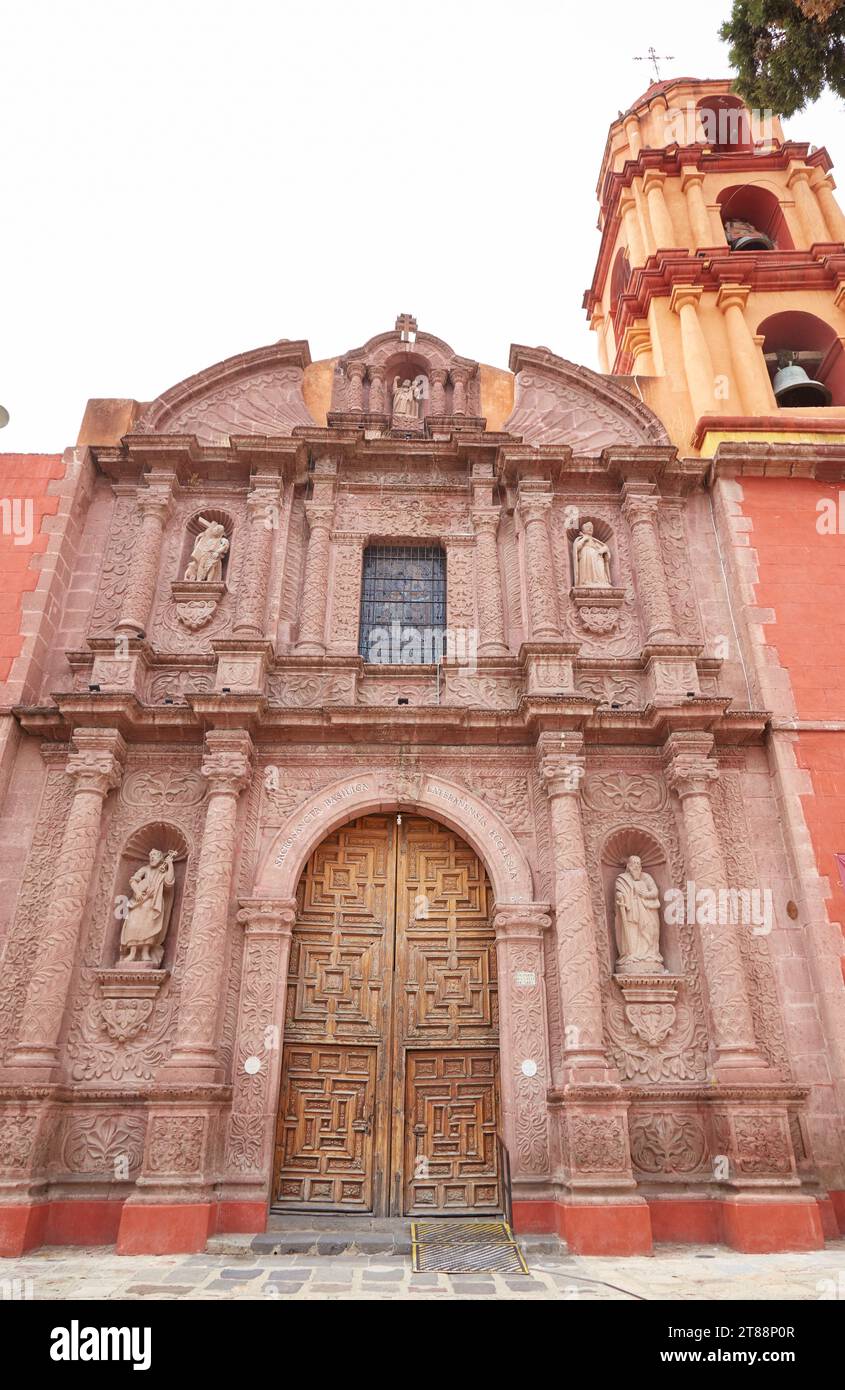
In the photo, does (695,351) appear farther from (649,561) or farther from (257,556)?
(257,556)

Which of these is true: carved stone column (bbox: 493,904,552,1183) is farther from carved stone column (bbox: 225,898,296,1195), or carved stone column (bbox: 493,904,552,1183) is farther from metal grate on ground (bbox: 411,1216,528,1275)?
carved stone column (bbox: 225,898,296,1195)

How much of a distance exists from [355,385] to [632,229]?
6.98 metres

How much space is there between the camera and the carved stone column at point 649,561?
10219 millimetres

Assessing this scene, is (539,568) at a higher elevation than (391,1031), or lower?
higher

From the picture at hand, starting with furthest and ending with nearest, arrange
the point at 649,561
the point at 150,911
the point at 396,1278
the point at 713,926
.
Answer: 1. the point at 649,561
2. the point at 150,911
3. the point at 713,926
4. the point at 396,1278

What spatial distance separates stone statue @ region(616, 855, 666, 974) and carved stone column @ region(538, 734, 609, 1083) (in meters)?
0.43

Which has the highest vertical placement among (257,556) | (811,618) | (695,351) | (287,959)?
(695,351)

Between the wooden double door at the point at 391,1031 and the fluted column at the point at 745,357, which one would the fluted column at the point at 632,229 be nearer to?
the fluted column at the point at 745,357

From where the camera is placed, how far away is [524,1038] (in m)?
8.05

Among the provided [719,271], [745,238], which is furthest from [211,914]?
[745,238]

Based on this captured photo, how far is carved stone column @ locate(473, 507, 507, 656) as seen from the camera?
10.2 meters

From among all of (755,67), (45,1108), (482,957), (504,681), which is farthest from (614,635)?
(45,1108)

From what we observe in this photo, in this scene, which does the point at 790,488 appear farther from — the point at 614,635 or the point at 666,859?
the point at 666,859

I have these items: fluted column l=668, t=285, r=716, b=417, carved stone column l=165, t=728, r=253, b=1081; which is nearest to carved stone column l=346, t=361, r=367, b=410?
fluted column l=668, t=285, r=716, b=417
